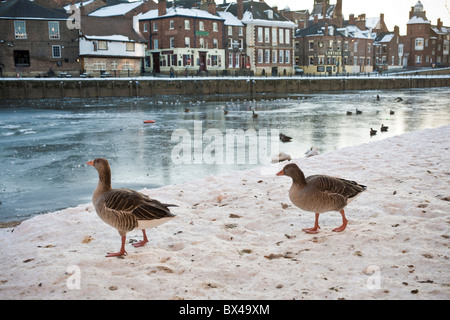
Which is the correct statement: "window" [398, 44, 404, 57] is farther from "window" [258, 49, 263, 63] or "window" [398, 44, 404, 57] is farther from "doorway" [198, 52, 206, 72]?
"doorway" [198, 52, 206, 72]

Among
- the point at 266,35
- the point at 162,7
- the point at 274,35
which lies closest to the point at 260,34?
the point at 266,35

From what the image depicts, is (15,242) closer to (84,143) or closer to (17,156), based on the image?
(17,156)

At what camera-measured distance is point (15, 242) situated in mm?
6348

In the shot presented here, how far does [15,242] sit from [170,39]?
64801mm

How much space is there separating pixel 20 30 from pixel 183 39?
23.2 metres

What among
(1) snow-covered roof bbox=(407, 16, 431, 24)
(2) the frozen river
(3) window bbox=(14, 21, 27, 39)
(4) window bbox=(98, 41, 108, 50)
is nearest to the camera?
(2) the frozen river

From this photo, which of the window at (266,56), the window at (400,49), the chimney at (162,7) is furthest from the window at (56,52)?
the window at (400,49)

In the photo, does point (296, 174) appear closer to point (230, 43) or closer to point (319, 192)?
point (319, 192)

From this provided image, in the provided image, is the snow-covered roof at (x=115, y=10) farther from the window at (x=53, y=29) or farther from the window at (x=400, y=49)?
the window at (x=400, y=49)

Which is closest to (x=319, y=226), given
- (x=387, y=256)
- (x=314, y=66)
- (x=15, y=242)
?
(x=387, y=256)

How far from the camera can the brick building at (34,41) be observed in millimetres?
55188

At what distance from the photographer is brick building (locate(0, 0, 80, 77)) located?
181 ft

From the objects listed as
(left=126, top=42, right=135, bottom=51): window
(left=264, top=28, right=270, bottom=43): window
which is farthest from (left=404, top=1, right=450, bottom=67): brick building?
(left=126, top=42, right=135, bottom=51): window

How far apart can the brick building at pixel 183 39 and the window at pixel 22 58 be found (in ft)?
62.9
